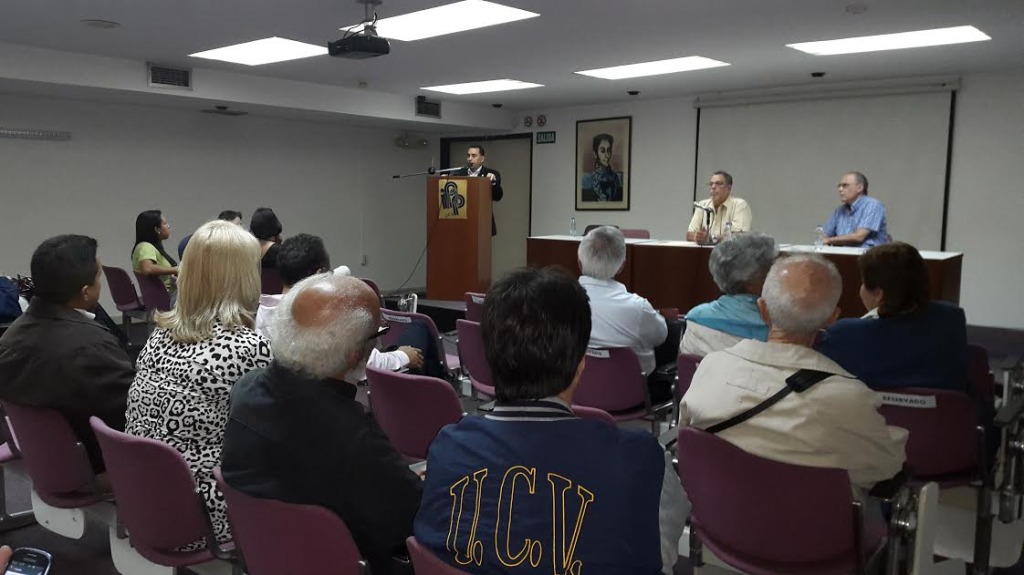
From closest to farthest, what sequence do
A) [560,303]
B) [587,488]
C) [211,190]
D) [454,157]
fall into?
[587,488] → [560,303] → [211,190] → [454,157]

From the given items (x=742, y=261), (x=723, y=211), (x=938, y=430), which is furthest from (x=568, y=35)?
(x=938, y=430)

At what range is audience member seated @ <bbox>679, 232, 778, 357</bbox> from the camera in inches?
113

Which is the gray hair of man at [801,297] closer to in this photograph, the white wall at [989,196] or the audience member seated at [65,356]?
the audience member seated at [65,356]

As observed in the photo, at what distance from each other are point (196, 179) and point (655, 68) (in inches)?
220

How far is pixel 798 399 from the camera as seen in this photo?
1796 millimetres

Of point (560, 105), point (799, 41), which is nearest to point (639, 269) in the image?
point (799, 41)

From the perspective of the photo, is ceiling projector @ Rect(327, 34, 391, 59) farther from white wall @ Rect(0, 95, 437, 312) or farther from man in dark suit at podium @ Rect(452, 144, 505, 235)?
white wall @ Rect(0, 95, 437, 312)

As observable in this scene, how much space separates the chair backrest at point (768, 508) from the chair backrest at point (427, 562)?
80 centimetres

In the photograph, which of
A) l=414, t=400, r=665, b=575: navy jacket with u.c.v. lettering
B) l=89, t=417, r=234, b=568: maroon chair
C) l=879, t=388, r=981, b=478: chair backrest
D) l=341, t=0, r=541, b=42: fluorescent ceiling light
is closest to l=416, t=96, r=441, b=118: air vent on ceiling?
l=341, t=0, r=541, b=42: fluorescent ceiling light

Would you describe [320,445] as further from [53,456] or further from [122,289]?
[122,289]

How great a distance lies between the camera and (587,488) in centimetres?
120

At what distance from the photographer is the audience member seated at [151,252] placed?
241 inches

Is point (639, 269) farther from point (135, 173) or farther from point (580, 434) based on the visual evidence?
point (135, 173)

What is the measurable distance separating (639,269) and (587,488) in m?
4.44
